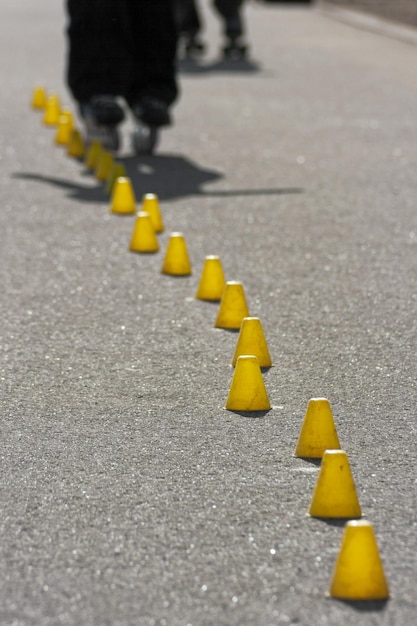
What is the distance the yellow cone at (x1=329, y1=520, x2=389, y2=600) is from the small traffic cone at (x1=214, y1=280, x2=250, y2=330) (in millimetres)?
2797

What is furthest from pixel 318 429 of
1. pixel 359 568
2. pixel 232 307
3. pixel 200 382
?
pixel 232 307

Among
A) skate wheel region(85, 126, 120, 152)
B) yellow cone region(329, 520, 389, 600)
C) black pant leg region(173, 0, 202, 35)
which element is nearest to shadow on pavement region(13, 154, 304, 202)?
skate wheel region(85, 126, 120, 152)

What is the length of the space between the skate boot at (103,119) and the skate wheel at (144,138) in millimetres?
140

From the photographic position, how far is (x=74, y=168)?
10.9 m

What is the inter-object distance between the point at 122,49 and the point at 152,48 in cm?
29

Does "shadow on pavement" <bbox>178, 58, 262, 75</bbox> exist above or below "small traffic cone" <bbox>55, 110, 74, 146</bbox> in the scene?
below

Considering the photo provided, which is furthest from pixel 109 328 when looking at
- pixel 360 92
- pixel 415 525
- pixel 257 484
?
pixel 360 92

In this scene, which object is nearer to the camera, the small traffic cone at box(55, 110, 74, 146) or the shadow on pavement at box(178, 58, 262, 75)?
the small traffic cone at box(55, 110, 74, 146)

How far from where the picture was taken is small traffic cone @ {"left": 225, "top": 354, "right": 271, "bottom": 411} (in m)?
5.13

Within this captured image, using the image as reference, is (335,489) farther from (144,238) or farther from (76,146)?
(76,146)

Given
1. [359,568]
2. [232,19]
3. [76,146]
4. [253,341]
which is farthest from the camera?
[232,19]

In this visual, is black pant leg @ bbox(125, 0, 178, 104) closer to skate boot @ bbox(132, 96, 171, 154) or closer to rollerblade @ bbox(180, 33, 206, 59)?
skate boot @ bbox(132, 96, 171, 154)

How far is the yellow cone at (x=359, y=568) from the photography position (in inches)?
139

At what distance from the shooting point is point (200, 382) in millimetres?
5508
